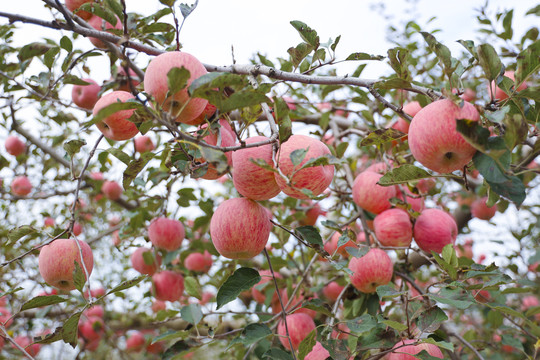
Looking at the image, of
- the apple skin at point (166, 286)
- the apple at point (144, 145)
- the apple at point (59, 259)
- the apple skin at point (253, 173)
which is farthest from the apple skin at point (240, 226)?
the apple at point (144, 145)

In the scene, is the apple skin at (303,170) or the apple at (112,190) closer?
the apple skin at (303,170)

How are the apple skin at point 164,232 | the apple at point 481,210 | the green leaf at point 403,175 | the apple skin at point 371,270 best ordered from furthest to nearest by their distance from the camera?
the apple at point 481,210
the apple skin at point 164,232
the apple skin at point 371,270
the green leaf at point 403,175

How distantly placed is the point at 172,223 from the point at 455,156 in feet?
5.10

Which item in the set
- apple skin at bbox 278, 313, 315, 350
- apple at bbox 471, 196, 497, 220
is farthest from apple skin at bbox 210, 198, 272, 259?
apple at bbox 471, 196, 497, 220

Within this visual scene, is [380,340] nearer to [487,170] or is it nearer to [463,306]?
[463,306]

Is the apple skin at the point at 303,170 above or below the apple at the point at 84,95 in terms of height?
below

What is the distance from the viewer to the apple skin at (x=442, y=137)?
2.97ft

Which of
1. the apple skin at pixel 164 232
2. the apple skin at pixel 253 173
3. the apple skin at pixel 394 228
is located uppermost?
the apple skin at pixel 253 173

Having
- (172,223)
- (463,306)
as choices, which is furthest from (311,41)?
(172,223)

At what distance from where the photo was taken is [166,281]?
7.11ft

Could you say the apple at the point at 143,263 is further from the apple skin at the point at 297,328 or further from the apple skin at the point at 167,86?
the apple skin at the point at 167,86

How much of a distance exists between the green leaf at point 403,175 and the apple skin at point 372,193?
2.06 ft

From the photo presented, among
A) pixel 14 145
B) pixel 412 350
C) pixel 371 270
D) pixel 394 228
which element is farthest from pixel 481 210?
pixel 14 145

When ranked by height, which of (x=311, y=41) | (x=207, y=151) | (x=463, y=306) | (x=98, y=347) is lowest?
(x=98, y=347)
